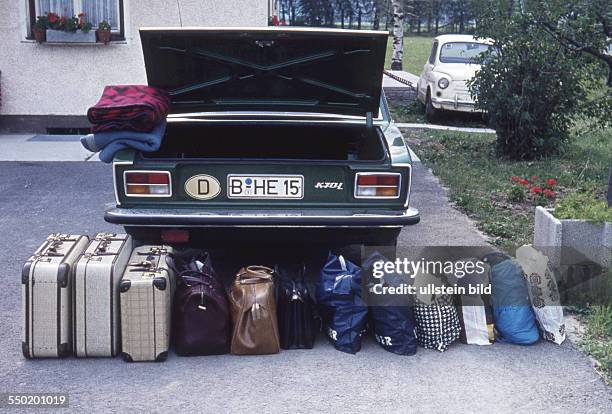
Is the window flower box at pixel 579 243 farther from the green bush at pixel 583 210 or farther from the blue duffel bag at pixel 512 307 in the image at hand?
the blue duffel bag at pixel 512 307

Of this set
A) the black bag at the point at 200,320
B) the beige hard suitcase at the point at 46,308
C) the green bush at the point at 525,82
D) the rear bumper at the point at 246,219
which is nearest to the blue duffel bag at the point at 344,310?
the rear bumper at the point at 246,219

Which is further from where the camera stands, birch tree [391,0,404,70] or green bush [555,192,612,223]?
birch tree [391,0,404,70]

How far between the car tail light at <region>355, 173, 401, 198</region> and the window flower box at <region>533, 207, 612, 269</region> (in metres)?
1.13

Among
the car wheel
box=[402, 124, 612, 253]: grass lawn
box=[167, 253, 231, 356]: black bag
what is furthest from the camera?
the car wheel

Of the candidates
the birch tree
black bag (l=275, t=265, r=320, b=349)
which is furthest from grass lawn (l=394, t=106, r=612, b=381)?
the birch tree

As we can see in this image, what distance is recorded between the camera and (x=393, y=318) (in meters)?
4.71

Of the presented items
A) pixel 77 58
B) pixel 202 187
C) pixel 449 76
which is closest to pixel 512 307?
pixel 202 187

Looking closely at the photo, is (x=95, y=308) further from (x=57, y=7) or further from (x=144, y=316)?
(x=57, y=7)

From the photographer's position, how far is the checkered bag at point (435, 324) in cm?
476

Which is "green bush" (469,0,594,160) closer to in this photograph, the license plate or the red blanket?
the license plate

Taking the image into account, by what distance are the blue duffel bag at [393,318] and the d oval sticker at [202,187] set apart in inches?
49.1

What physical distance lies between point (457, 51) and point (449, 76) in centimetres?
127

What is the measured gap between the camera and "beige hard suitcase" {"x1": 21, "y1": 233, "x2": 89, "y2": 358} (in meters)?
4.44

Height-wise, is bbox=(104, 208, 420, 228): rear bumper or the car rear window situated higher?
the car rear window
